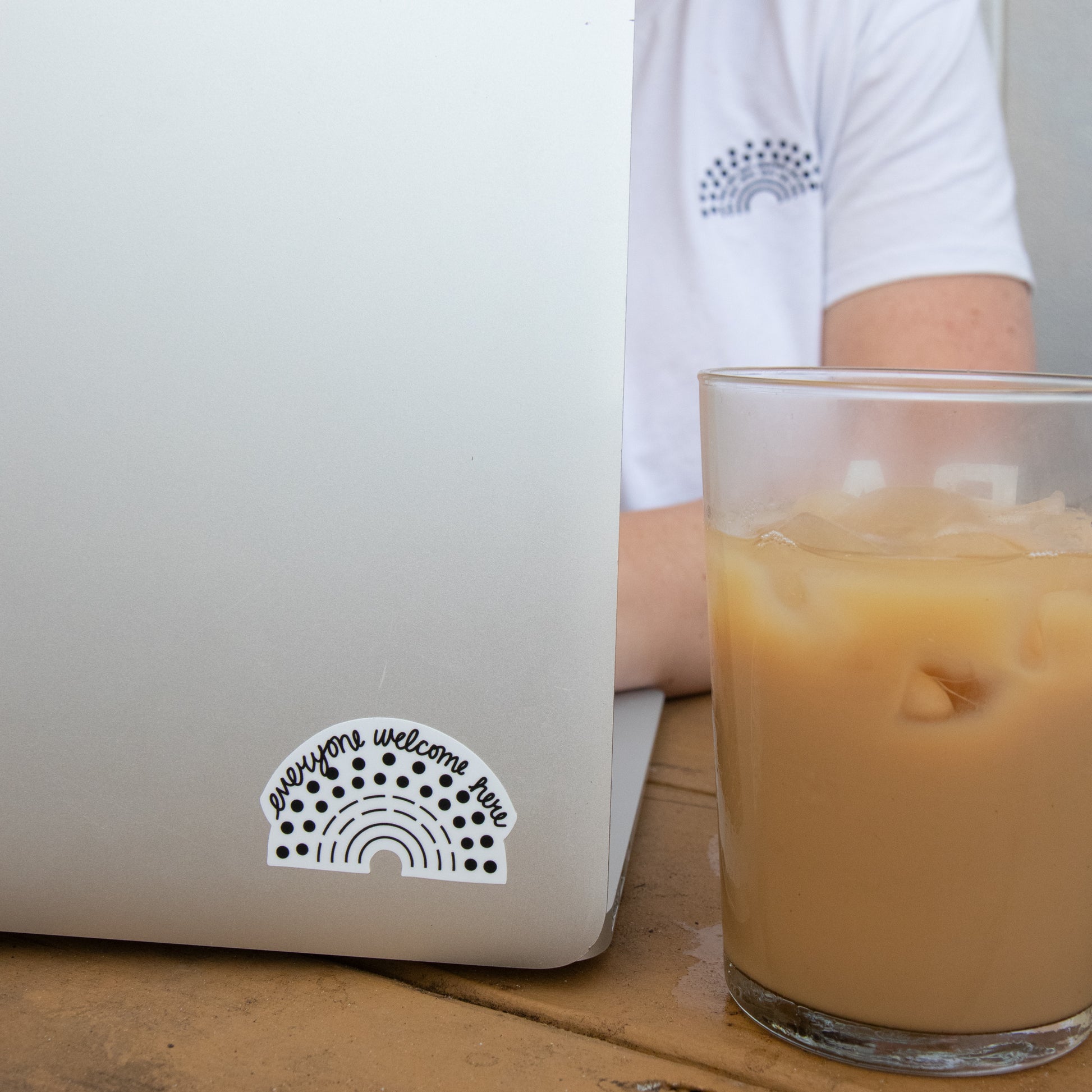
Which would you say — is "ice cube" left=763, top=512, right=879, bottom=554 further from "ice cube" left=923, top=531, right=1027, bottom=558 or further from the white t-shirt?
the white t-shirt

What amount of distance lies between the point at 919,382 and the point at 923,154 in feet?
2.22

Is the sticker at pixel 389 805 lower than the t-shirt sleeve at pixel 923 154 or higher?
lower

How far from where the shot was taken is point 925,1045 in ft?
0.94

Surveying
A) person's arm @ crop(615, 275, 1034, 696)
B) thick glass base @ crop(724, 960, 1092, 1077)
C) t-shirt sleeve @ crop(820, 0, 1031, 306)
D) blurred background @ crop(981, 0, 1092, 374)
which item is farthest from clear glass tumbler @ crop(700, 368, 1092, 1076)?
blurred background @ crop(981, 0, 1092, 374)

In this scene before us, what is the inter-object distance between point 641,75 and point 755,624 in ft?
2.74

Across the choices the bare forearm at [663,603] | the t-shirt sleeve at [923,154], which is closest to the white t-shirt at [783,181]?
the t-shirt sleeve at [923,154]

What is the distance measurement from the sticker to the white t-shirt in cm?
69

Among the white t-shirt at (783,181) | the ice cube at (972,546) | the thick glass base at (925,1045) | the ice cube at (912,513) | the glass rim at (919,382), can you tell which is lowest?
the thick glass base at (925,1045)

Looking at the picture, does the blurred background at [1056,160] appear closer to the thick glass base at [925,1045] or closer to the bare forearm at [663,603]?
the bare forearm at [663,603]

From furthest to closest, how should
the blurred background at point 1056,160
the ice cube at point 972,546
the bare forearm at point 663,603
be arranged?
the blurred background at point 1056,160 < the bare forearm at point 663,603 < the ice cube at point 972,546

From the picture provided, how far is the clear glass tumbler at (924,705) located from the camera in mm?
274

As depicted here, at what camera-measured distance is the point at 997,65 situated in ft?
4.40

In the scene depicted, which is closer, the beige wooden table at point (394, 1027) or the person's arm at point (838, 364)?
the beige wooden table at point (394, 1027)

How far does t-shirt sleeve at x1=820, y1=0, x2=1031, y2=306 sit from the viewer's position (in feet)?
2.73
